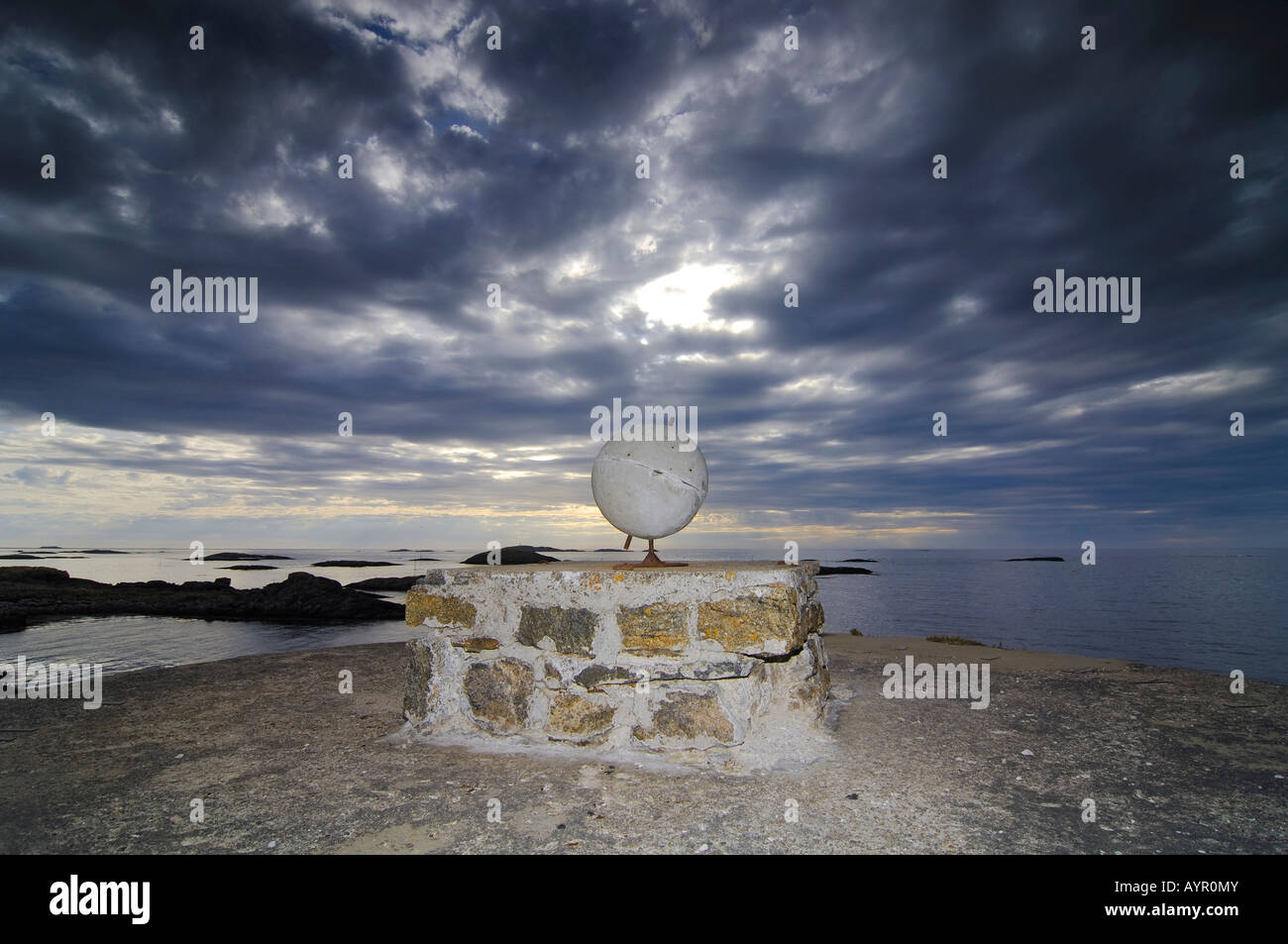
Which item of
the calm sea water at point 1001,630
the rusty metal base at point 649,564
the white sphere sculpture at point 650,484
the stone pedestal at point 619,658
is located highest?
the white sphere sculpture at point 650,484

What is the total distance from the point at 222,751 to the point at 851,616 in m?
21.8

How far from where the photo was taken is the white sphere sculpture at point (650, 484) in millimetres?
4434

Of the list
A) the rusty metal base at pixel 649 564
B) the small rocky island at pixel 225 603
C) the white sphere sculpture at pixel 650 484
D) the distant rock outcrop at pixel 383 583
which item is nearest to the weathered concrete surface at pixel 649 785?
the rusty metal base at pixel 649 564

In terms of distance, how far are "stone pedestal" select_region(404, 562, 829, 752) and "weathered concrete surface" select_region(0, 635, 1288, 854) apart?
31 cm

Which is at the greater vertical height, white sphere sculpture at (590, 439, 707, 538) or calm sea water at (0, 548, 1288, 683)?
white sphere sculpture at (590, 439, 707, 538)

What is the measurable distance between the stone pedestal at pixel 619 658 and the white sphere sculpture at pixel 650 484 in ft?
1.87

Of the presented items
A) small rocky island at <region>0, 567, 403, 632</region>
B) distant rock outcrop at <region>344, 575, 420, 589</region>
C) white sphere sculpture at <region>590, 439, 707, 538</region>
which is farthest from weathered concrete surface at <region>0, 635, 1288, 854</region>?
distant rock outcrop at <region>344, 575, 420, 589</region>

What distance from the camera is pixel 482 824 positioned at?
2.79 m

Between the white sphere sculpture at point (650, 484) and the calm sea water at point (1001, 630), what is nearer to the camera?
the white sphere sculpture at point (650, 484)

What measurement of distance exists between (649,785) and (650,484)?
1976 millimetres

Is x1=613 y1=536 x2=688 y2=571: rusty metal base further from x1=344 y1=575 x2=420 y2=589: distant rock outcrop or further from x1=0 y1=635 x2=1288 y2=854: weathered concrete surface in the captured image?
x1=344 y1=575 x2=420 y2=589: distant rock outcrop

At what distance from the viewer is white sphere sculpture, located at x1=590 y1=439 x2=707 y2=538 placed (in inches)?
175

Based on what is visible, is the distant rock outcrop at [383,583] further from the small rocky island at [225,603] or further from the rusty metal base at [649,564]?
the rusty metal base at [649,564]

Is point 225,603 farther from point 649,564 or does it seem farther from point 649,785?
point 649,785
